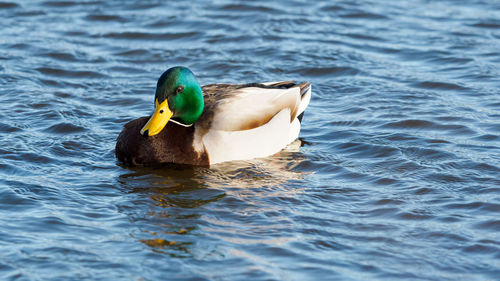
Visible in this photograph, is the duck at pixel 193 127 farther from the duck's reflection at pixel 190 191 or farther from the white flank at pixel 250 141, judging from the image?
the duck's reflection at pixel 190 191

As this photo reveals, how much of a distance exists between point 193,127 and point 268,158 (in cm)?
92

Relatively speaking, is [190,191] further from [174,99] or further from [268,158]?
[268,158]

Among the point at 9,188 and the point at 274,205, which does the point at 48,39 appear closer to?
the point at 9,188

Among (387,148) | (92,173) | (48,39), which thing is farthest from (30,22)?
(387,148)

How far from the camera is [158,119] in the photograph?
8031 millimetres

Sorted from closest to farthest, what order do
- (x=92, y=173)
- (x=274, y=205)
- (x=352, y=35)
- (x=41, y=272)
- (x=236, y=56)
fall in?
(x=41, y=272), (x=274, y=205), (x=92, y=173), (x=236, y=56), (x=352, y=35)

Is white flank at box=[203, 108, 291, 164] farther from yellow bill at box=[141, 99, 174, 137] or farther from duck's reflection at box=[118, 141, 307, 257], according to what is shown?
yellow bill at box=[141, 99, 174, 137]

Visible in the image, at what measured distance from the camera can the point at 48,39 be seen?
1250 cm

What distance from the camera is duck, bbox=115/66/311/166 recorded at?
808cm

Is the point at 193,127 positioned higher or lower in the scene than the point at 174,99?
lower

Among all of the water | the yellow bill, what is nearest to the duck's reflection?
the water

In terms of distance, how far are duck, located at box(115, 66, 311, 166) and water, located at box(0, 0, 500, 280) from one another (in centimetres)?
15

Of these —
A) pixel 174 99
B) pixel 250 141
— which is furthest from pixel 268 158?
pixel 174 99

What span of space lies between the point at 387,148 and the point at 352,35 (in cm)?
436
